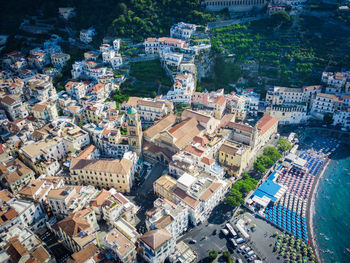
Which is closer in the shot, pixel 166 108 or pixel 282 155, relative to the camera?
pixel 282 155

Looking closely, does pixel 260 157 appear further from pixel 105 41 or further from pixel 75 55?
pixel 75 55

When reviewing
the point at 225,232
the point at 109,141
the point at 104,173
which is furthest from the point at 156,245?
the point at 109,141

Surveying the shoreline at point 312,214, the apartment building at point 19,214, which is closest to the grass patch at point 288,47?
the shoreline at point 312,214

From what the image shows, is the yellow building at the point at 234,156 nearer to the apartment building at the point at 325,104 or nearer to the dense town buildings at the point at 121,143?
the dense town buildings at the point at 121,143

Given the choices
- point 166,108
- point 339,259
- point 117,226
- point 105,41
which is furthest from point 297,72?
point 117,226

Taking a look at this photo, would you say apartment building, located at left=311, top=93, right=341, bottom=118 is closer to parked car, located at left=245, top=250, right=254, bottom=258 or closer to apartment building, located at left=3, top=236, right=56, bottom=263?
parked car, located at left=245, top=250, right=254, bottom=258

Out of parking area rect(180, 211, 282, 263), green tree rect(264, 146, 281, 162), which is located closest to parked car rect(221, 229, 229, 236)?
parking area rect(180, 211, 282, 263)
